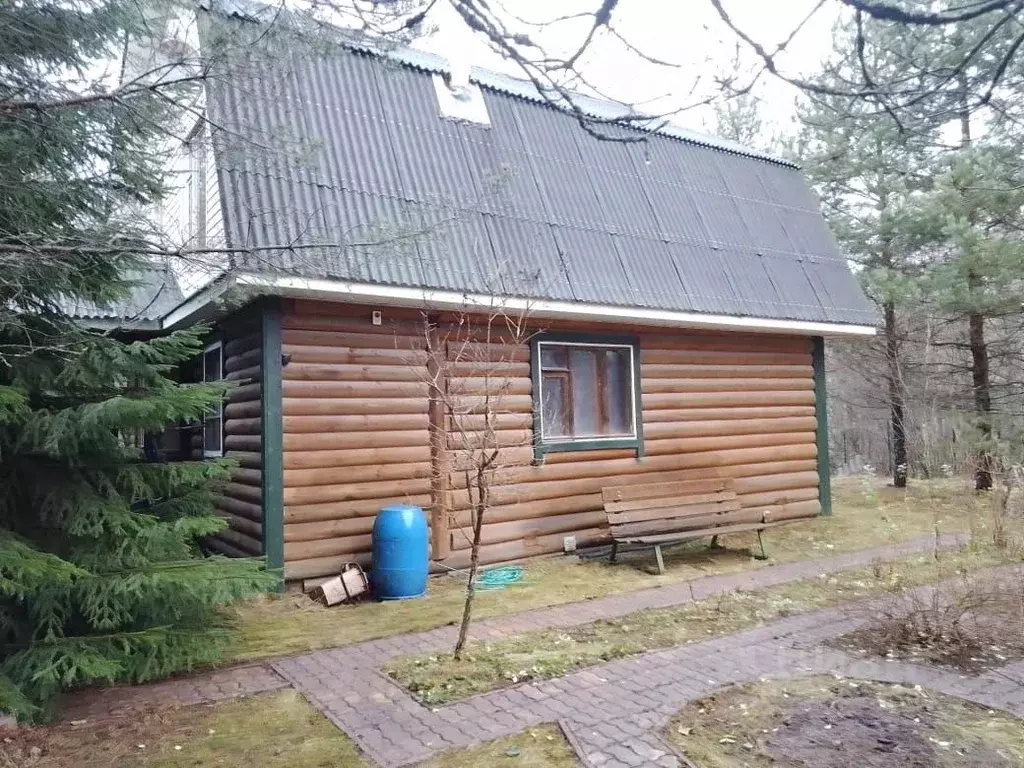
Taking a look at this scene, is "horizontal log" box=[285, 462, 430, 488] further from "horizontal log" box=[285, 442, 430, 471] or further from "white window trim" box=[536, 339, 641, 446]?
"white window trim" box=[536, 339, 641, 446]

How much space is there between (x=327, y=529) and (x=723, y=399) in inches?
228

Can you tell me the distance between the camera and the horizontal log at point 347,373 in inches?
281

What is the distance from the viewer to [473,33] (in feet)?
10.8

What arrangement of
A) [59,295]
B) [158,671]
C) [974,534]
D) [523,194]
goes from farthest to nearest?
[523,194] → [974,534] → [59,295] → [158,671]

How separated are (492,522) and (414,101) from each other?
5031 millimetres

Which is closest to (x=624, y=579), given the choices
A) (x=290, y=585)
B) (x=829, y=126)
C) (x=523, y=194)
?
(x=290, y=585)

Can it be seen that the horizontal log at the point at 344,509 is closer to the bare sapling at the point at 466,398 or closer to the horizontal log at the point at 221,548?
the bare sapling at the point at 466,398

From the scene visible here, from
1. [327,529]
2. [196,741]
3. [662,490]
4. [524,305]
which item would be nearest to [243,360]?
[327,529]

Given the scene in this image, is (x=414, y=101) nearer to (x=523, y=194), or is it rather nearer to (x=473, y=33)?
(x=523, y=194)

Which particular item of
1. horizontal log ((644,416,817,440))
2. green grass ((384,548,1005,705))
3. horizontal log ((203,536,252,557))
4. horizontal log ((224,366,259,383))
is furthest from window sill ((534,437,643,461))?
horizontal log ((203,536,252,557))

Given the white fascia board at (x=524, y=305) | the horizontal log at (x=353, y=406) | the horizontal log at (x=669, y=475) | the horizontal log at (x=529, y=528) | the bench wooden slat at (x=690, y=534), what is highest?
the white fascia board at (x=524, y=305)

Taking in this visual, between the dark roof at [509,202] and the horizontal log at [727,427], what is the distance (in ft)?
5.15

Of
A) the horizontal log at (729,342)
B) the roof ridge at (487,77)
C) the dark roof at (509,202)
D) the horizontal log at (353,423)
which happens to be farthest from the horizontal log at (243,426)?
the horizontal log at (729,342)

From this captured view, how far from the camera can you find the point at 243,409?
772 centimetres
